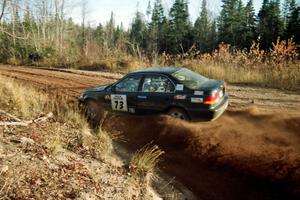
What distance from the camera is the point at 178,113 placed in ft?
26.8

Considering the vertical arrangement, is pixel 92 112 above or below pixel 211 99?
below

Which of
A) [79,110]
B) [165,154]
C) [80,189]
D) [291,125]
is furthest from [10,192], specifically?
[291,125]

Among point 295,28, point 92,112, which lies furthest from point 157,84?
point 295,28

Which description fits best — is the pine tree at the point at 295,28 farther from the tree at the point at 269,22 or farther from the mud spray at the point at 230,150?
the mud spray at the point at 230,150

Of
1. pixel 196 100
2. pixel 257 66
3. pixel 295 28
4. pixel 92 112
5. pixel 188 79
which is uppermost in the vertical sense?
pixel 295 28

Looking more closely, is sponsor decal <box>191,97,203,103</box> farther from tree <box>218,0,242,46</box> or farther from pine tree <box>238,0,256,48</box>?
tree <box>218,0,242,46</box>

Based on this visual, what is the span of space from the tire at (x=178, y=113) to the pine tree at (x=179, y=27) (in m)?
48.5

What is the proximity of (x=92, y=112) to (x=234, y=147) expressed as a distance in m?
4.35

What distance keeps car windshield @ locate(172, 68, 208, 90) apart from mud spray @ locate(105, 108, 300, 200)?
0.95 meters

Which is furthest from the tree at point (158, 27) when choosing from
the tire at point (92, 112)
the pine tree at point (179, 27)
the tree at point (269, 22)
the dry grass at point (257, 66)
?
the tire at point (92, 112)

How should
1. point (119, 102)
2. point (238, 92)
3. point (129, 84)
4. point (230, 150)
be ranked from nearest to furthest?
point (230, 150), point (129, 84), point (119, 102), point (238, 92)

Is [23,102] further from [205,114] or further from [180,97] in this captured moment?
[205,114]

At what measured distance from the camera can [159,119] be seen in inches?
329

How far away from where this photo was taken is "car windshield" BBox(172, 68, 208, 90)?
320 inches
